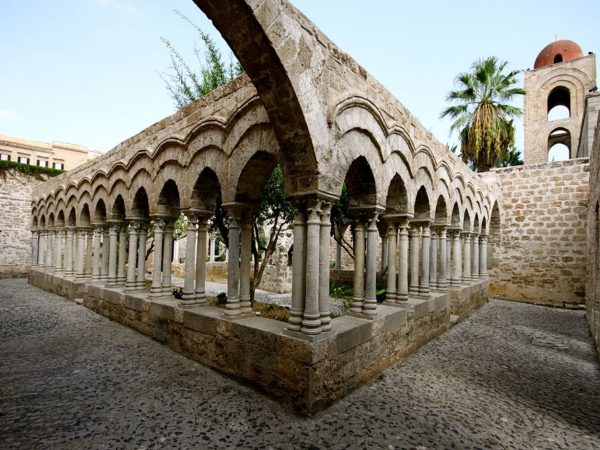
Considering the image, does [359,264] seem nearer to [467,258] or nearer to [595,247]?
[595,247]

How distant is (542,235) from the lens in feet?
34.9

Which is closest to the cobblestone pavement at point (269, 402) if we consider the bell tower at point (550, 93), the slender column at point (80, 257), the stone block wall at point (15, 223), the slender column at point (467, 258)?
the slender column at point (467, 258)

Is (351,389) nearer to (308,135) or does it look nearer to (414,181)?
(308,135)

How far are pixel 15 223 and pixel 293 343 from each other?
16.9 m

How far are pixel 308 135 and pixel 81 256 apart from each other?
28.3ft

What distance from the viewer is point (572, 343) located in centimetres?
610

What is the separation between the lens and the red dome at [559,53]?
19.1 metres

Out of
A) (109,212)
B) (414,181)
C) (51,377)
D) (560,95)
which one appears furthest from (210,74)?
(560,95)

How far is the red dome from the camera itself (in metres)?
19.1

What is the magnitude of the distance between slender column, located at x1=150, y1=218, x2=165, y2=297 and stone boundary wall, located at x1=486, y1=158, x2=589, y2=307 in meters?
10.7

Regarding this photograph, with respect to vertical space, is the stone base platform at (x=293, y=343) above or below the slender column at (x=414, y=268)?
below

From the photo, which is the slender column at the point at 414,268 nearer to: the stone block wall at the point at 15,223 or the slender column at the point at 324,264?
the slender column at the point at 324,264

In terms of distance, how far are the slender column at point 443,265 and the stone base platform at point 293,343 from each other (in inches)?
19.3

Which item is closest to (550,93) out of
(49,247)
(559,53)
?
(559,53)
